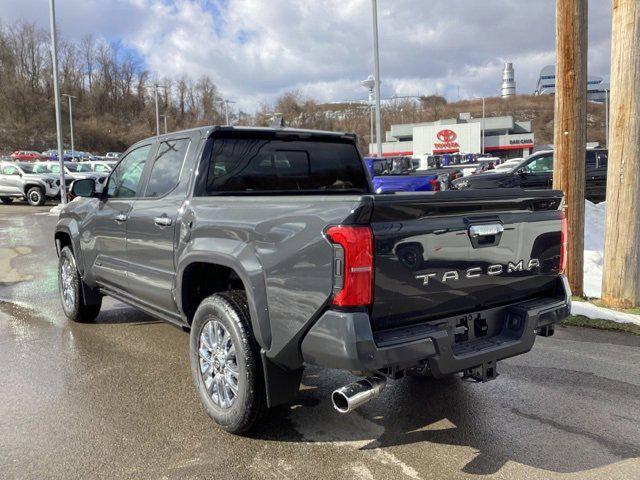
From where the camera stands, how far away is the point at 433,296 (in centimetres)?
303

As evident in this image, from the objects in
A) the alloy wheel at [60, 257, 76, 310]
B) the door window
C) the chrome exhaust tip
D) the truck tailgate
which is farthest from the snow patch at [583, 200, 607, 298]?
the alloy wheel at [60, 257, 76, 310]

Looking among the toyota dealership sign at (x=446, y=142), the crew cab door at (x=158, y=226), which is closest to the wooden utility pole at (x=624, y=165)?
the crew cab door at (x=158, y=226)

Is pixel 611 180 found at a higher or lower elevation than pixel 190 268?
higher

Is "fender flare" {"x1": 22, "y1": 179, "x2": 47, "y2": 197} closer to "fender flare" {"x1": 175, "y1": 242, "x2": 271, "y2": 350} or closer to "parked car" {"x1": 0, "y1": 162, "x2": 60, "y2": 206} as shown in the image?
"parked car" {"x1": 0, "y1": 162, "x2": 60, "y2": 206}

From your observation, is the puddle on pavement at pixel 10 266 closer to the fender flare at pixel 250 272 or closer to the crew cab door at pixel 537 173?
the fender flare at pixel 250 272

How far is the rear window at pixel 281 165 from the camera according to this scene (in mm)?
4172

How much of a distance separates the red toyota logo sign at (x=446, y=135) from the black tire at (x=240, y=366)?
7769 centimetres

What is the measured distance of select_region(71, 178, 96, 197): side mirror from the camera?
17.3 ft

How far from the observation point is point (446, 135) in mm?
78000

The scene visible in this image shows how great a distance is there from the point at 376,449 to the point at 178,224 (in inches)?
78.8

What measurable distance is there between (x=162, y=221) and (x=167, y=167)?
0.56 m

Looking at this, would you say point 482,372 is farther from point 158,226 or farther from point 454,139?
point 454,139

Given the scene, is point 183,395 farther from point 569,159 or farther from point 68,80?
point 68,80

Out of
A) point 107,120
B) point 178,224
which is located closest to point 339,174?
point 178,224
